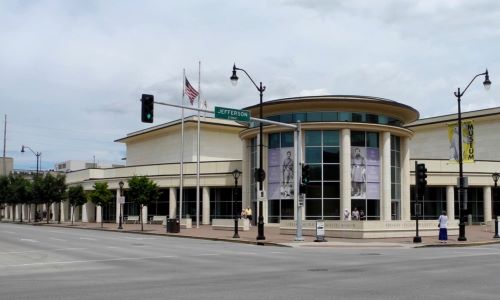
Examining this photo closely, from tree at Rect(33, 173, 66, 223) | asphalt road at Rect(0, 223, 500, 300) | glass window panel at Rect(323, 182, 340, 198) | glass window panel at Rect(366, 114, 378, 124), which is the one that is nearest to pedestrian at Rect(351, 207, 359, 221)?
glass window panel at Rect(323, 182, 340, 198)

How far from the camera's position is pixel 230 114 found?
95.6ft

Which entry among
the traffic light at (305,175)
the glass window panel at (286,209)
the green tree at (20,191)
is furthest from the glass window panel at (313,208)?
the green tree at (20,191)

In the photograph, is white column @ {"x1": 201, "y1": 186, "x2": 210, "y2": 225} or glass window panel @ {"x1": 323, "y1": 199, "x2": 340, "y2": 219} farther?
white column @ {"x1": 201, "y1": 186, "x2": 210, "y2": 225}

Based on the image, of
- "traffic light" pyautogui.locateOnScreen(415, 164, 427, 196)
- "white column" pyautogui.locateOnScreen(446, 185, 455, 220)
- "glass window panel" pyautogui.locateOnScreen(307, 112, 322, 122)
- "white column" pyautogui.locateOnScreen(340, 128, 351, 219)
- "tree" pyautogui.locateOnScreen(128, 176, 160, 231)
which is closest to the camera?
"traffic light" pyautogui.locateOnScreen(415, 164, 427, 196)

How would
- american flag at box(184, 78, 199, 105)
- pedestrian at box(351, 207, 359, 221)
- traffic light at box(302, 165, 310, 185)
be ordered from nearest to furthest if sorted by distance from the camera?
traffic light at box(302, 165, 310, 185) → pedestrian at box(351, 207, 359, 221) → american flag at box(184, 78, 199, 105)

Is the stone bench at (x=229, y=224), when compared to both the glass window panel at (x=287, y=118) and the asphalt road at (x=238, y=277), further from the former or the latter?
the asphalt road at (x=238, y=277)

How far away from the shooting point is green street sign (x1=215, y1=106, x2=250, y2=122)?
28.5 metres

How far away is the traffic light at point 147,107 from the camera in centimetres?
2458

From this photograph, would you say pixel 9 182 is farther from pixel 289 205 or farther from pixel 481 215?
pixel 481 215

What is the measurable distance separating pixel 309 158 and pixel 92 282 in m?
35.4

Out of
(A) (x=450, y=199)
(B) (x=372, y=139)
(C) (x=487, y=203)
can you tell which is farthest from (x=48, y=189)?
(C) (x=487, y=203)

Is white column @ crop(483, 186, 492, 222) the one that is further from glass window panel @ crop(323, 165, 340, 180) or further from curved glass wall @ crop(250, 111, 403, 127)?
glass window panel @ crop(323, 165, 340, 180)

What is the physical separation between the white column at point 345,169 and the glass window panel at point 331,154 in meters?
0.42

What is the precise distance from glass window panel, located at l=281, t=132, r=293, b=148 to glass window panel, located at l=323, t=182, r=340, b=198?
454cm
